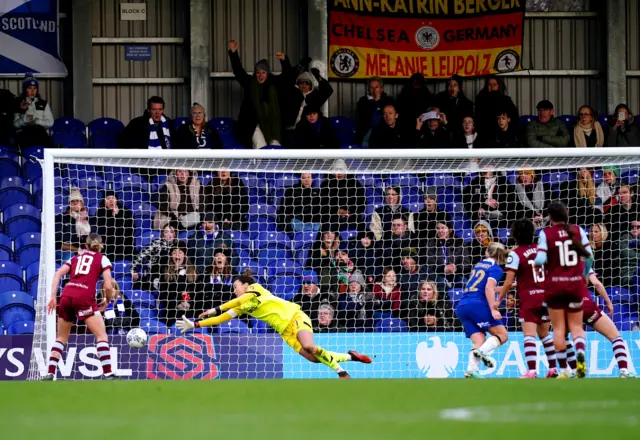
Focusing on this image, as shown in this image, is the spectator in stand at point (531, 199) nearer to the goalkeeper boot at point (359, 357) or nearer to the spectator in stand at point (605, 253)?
the spectator in stand at point (605, 253)

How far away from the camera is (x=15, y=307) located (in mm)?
11531

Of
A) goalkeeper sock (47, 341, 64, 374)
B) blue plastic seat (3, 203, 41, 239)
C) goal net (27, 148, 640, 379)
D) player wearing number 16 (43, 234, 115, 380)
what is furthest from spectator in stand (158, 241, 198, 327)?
blue plastic seat (3, 203, 41, 239)

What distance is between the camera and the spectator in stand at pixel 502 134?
557 inches

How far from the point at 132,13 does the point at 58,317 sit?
606 cm

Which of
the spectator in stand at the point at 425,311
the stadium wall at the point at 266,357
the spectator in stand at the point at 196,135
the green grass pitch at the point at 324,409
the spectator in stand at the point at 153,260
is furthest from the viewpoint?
the spectator in stand at the point at 196,135

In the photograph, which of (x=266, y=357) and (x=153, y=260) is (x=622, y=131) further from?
(x=153, y=260)

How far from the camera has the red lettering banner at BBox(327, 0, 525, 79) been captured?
1573cm

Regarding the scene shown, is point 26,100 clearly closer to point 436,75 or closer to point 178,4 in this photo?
point 178,4

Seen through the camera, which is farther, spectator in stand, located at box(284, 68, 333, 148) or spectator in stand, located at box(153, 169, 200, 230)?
spectator in stand, located at box(284, 68, 333, 148)

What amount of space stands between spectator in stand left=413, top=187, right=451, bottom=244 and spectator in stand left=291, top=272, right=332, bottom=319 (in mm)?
1166

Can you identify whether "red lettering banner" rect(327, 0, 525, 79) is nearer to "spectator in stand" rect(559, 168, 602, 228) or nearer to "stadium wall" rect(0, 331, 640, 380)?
"spectator in stand" rect(559, 168, 602, 228)

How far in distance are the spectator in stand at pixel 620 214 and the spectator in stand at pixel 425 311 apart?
6.44ft

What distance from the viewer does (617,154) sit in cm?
1091

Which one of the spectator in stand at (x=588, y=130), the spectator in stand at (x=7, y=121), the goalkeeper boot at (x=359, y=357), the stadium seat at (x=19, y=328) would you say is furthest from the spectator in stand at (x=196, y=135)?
the spectator in stand at (x=588, y=130)
